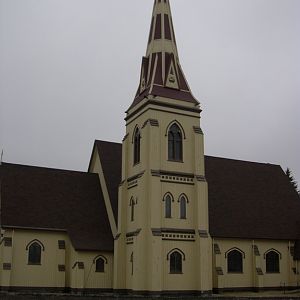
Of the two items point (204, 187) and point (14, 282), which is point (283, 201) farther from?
point (14, 282)

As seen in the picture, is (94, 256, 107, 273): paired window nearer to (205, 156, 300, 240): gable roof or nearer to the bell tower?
the bell tower

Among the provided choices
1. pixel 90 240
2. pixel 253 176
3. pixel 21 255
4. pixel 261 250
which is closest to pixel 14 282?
pixel 21 255

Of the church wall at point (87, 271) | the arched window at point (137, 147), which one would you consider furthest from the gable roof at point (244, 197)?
the church wall at point (87, 271)

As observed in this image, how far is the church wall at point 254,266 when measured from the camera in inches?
1788

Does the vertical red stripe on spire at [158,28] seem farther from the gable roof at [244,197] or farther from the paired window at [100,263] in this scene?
the paired window at [100,263]

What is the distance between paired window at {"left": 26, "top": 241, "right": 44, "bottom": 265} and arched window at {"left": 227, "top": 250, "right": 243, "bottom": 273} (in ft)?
54.8

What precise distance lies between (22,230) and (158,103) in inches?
604

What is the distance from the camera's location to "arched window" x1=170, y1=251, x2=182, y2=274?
1586 inches

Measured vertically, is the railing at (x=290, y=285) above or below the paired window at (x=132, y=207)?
below

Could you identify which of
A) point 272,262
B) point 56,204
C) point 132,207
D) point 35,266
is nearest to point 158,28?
point 132,207

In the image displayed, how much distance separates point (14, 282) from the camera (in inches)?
1612

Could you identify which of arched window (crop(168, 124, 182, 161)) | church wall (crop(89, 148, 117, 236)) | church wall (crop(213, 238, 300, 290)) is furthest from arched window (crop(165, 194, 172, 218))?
church wall (crop(213, 238, 300, 290))

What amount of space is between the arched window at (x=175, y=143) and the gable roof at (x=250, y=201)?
7.95m

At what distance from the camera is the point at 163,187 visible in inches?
1629
